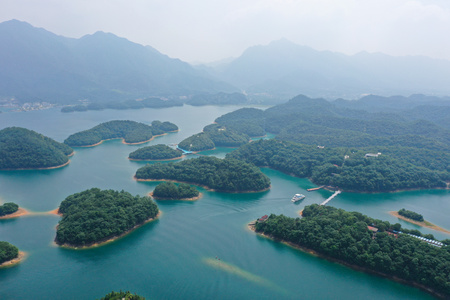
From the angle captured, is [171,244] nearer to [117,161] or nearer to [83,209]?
[83,209]

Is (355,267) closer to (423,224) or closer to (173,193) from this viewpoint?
(423,224)

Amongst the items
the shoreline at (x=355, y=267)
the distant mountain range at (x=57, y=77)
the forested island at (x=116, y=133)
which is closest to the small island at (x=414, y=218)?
the shoreline at (x=355, y=267)

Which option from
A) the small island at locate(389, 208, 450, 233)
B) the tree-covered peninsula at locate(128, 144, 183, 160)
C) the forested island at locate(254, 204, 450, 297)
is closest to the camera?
the forested island at locate(254, 204, 450, 297)

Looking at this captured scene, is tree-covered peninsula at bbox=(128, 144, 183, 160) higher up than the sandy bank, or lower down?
higher up

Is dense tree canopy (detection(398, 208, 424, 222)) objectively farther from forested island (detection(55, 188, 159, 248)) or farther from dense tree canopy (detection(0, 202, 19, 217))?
dense tree canopy (detection(0, 202, 19, 217))

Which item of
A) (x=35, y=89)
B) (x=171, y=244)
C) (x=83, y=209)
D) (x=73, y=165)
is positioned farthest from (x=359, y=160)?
(x=35, y=89)

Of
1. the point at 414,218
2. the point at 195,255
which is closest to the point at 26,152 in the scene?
the point at 195,255

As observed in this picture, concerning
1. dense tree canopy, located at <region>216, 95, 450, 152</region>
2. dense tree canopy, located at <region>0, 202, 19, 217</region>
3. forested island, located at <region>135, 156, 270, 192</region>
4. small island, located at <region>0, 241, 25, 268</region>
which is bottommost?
small island, located at <region>0, 241, 25, 268</region>

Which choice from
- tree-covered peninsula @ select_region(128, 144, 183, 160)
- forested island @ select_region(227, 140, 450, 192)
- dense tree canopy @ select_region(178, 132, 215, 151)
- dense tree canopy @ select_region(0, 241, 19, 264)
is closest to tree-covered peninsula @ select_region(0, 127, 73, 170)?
tree-covered peninsula @ select_region(128, 144, 183, 160)
